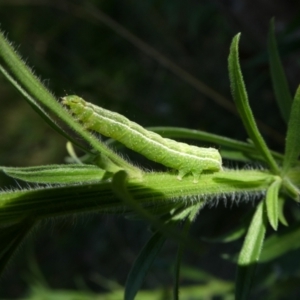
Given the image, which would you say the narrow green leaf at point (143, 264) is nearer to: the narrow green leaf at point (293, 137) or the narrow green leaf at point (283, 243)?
the narrow green leaf at point (293, 137)

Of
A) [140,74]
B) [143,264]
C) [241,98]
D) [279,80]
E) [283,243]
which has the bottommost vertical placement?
[143,264]

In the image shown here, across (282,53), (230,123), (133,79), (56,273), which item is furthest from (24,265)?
(282,53)

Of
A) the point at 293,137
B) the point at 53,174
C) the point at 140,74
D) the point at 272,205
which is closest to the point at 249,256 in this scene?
the point at 272,205

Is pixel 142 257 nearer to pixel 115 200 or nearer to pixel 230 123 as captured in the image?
pixel 115 200

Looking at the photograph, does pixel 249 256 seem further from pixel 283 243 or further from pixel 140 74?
pixel 140 74

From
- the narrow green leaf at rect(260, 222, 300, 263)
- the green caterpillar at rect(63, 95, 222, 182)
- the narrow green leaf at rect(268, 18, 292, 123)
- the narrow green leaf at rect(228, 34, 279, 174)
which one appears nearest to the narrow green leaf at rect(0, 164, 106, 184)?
the green caterpillar at rect(63, 95, 222, 182)

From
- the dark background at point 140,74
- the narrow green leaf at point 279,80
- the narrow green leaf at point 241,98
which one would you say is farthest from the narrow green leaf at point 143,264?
the dark background at point 140,74
